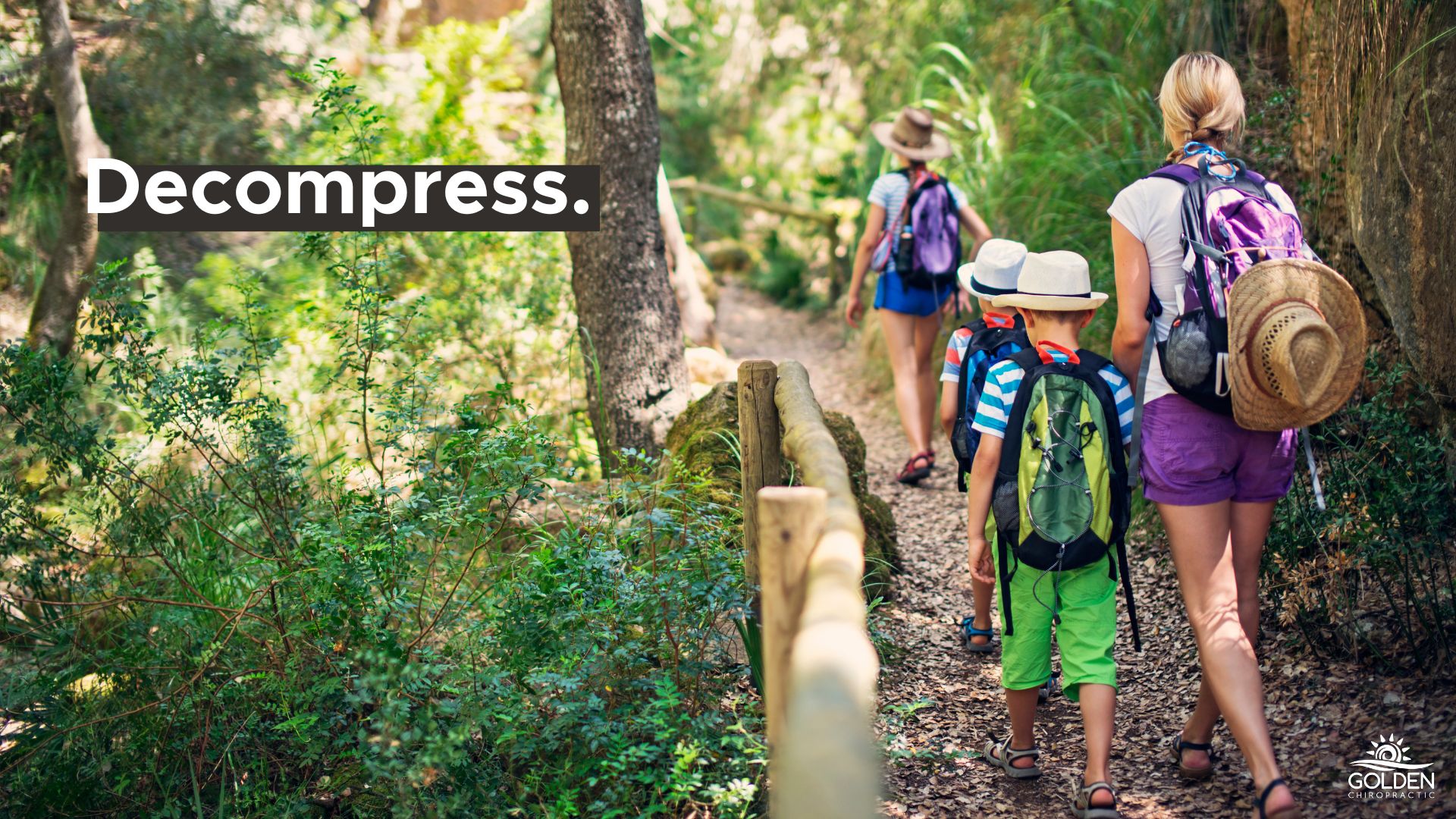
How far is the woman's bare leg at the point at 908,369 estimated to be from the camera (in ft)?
19.7

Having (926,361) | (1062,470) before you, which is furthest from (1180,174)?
(926,361)

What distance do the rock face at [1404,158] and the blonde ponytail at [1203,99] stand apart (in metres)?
1.14

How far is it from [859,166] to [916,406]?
5580mm

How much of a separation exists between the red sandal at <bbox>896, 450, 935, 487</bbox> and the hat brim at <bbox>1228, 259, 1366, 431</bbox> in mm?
3443

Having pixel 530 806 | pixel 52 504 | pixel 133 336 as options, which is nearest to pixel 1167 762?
pixel 530 806

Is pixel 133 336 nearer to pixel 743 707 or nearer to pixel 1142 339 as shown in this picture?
pixel 743 707

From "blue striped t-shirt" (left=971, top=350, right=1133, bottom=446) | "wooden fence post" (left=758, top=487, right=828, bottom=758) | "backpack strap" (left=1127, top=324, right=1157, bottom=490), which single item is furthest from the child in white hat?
"wooden fence post" (left=758, top=487, right=828, bottom=758)

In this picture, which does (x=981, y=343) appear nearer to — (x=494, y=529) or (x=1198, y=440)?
(x=1198, y=440)

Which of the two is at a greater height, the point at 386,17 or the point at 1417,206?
the point at 386,17

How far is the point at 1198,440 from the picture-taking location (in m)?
2.80

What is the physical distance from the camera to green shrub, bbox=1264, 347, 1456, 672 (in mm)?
3340

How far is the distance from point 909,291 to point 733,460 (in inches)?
66.8

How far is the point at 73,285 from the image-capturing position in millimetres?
7230

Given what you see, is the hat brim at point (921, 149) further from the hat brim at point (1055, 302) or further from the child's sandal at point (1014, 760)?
the child's sandal at point (1014, 760)
